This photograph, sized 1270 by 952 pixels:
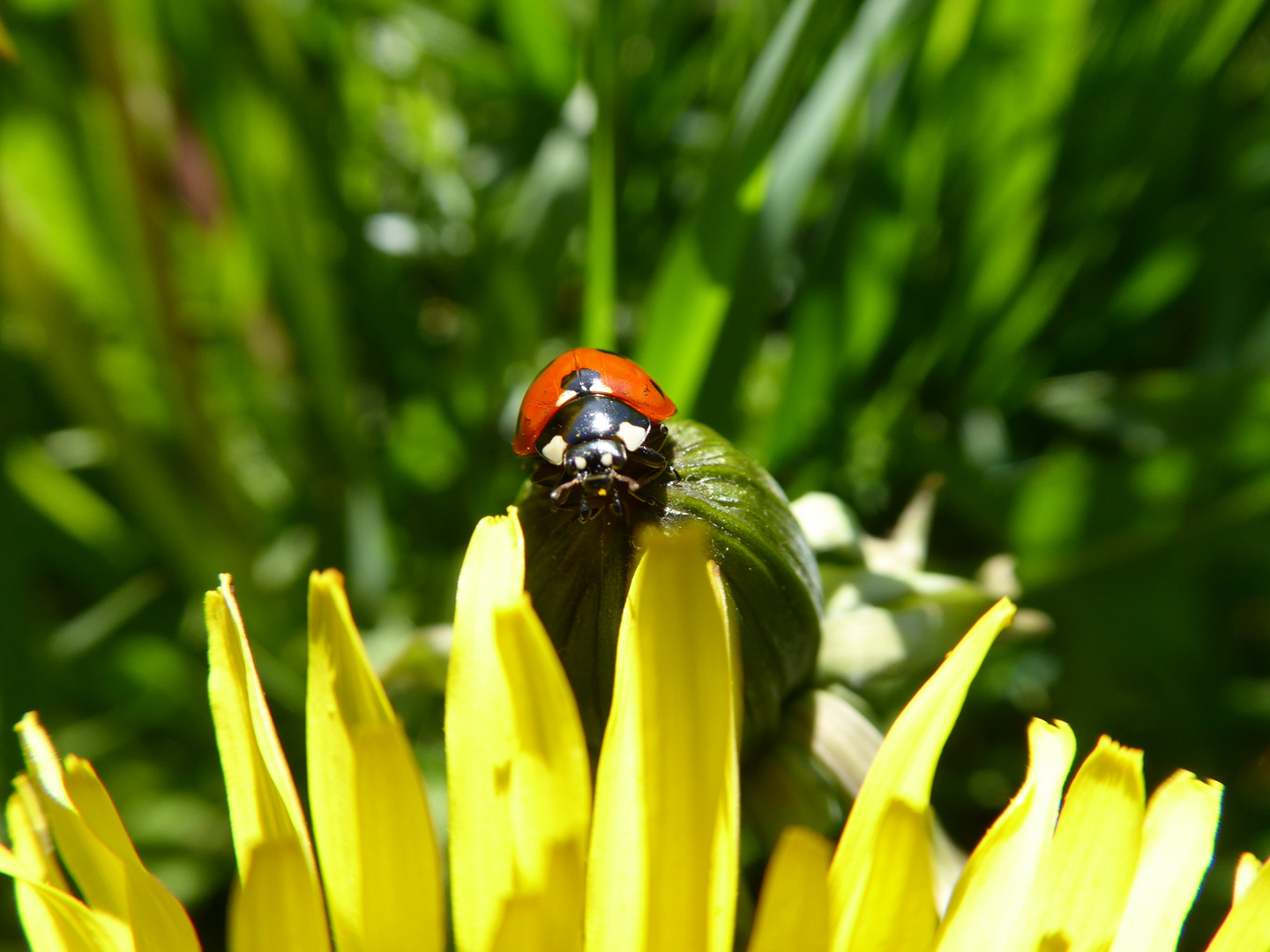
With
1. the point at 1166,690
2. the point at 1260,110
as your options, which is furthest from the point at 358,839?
the point at 1260,110

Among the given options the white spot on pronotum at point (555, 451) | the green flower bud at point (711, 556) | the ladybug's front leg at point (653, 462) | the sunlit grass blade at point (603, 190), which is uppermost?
the sunlit grass blade at point (603, 190)

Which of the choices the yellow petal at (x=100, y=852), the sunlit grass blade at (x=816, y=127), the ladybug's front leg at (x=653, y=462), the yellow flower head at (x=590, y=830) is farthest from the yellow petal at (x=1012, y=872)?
the sunlit grass blade at (x=816, y=127)

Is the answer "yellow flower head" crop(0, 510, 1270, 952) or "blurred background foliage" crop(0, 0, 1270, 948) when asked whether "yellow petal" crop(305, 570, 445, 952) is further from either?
"blurred background foliage" crop(0, 0, 1270, 948)

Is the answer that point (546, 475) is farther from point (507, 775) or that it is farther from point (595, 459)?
point (507, 775)

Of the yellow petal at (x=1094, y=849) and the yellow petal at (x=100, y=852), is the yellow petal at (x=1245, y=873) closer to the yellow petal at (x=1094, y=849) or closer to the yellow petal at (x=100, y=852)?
the yellow petal at (x=1094, y=849)

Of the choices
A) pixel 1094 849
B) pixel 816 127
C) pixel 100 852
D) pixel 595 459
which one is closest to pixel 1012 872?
pixel 1094 849
